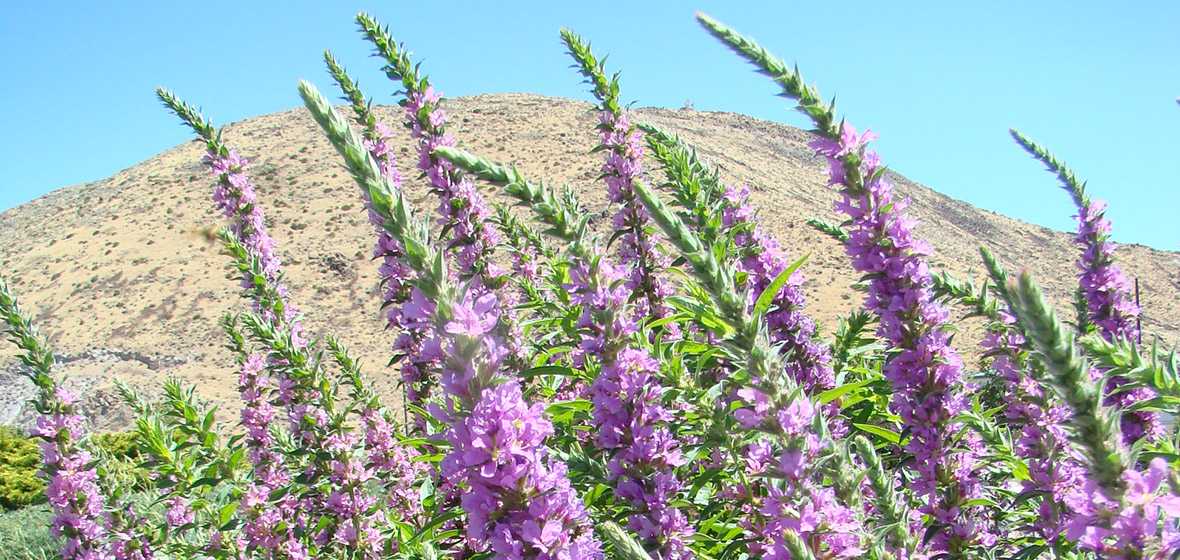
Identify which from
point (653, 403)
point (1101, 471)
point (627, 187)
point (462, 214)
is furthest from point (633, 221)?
point (1101, 471)

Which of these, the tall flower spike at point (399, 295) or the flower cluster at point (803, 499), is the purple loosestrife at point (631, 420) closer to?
the flower cluster at point (803, 499)

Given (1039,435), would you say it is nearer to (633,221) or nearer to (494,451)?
(494,451)

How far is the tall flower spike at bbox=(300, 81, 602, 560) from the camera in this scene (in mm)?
1493

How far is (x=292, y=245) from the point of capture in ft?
154

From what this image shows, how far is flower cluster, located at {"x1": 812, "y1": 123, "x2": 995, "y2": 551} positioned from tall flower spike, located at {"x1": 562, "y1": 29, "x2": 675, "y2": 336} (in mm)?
1295

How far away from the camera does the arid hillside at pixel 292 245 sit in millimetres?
36406

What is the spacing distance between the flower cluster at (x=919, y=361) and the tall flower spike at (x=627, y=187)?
4.25ft

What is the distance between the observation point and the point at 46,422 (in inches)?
169

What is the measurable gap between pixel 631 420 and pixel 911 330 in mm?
1002

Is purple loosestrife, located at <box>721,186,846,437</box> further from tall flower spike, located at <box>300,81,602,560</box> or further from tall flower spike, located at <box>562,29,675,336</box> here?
tall flower spike, located at <box>300,81,602,560</box>

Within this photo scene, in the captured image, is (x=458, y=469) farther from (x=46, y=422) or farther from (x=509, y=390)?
(x=46, y=422)

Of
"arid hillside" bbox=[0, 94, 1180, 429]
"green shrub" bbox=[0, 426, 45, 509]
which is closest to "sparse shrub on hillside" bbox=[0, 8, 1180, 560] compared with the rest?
"green shrub" bbox=[0, 426, 45, 509]

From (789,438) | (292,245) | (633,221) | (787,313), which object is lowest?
(789,438)

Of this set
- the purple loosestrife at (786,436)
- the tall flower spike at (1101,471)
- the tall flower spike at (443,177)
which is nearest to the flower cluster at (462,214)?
the tall flower spike at (443,177)
